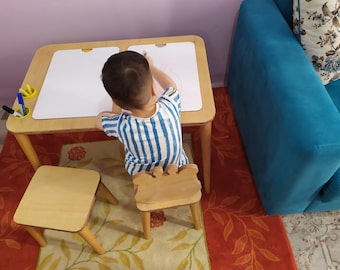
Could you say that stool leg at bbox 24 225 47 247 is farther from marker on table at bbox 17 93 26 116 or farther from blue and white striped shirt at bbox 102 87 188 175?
blue and white striped shirt at bbox 102 87 188 175

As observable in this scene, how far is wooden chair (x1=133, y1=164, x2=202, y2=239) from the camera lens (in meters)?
0.98

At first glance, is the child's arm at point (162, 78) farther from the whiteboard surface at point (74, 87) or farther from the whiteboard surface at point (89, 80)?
the whiteboard surface at point (74, 87)

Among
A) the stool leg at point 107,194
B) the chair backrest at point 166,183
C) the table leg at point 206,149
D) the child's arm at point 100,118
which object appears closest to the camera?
the chair backrest at point 166,183

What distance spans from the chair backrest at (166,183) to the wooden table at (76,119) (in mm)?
201

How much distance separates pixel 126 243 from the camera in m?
1.45

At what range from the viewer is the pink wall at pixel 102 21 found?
59.6 inches

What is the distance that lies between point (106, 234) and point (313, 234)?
Answer: 1.00 meters

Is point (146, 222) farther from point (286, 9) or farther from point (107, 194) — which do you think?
point (286, 9)

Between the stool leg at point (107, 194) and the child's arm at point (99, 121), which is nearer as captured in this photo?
the child's arm at point (99, 121)

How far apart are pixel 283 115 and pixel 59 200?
3.05 ft

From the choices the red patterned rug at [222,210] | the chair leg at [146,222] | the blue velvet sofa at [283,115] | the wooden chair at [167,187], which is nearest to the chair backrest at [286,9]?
the blue velvet sofa at [283,115]

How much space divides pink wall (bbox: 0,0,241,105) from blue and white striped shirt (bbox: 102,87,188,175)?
68 cm

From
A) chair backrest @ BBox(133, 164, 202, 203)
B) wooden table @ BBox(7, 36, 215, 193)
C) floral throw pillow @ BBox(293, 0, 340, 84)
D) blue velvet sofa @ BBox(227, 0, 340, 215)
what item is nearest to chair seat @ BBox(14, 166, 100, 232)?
wooden table @ BBox(7, 36, 215, 193)

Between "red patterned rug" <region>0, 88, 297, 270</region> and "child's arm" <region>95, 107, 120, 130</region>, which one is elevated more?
"child's arm" <region>95, 107, 120, 130</region>
